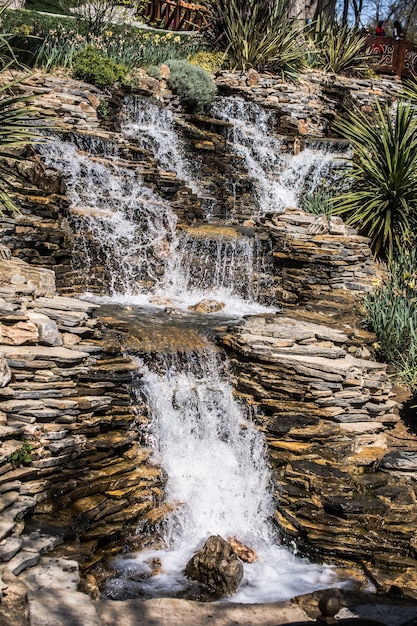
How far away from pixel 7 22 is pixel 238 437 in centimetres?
1337

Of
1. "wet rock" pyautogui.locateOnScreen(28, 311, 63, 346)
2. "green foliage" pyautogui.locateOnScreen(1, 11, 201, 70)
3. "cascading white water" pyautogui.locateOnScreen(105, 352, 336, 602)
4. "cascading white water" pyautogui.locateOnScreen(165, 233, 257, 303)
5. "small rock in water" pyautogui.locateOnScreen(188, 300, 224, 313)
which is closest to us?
"cascading white water" pyautogui.locateOnScreen(105, 352, 336, 602)

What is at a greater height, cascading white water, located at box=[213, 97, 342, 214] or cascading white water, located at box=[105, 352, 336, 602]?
cascading white water, located at box=[213, 97, 342, 214]

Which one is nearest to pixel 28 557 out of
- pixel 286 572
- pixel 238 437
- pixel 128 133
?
pixel 286 572

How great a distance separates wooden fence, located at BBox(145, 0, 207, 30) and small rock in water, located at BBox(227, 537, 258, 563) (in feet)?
67.1

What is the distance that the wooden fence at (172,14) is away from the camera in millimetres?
23797

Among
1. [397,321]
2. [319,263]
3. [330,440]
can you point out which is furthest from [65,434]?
[319,263]

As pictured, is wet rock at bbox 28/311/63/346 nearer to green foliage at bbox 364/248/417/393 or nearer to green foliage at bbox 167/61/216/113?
green foliage at bbox 364/248/417/393

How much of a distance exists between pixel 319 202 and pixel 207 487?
6871 mm

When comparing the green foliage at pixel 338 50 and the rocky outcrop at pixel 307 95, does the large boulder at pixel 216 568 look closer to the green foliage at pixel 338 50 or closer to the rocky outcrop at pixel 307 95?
the rocky outcrop at pixel 307 95

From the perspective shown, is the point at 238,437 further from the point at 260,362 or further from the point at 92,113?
the point at 92,113

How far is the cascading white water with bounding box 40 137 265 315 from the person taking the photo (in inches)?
438

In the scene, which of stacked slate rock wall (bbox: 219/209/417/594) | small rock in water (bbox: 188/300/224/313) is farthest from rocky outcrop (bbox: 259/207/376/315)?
small rock in water (bbox: 188/300/224/313)

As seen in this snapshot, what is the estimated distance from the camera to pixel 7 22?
16.9 meters

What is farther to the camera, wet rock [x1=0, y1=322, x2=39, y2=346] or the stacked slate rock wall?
wet rock [x1=0, y1=322, x2=39, y2=346]
